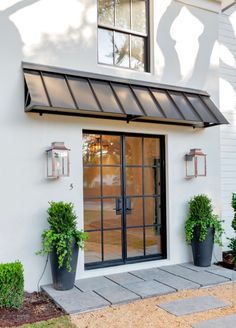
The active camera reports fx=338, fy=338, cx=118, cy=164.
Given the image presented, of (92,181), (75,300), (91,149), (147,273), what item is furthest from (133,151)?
(75,300)

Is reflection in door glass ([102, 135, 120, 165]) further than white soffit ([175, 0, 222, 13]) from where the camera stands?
No

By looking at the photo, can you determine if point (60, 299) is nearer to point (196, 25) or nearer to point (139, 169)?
point (139, 169)

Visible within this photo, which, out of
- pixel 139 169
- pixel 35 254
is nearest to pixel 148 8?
pixel 139 169

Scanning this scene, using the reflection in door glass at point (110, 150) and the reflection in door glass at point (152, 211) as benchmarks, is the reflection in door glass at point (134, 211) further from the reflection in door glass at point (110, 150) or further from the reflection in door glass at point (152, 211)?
the reflection in door glass at point (110, 150)

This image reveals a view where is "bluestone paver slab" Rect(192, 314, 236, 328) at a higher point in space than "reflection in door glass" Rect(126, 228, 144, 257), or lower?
lower

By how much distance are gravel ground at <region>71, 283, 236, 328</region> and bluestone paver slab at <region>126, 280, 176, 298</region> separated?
113mm

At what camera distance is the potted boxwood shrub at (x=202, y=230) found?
5680 mm

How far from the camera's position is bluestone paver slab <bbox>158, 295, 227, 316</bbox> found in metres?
4.09

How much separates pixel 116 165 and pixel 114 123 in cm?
70

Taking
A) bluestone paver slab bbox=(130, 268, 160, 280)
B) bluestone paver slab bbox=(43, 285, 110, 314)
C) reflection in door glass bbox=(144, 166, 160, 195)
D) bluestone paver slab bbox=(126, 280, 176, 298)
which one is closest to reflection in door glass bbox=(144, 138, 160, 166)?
reflection in door glass bbox=(144, 166, 160, 195)

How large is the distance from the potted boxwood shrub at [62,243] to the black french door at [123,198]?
755 mm

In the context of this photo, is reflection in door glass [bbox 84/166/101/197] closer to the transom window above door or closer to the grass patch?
the transom window above door

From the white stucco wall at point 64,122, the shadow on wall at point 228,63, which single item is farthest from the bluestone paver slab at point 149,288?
the shadow on wall at point 228,63

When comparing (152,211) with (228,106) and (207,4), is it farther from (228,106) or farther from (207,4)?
(207,4)
